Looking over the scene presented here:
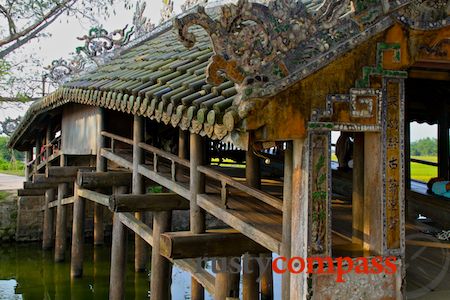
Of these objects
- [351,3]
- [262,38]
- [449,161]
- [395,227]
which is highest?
[351,3]

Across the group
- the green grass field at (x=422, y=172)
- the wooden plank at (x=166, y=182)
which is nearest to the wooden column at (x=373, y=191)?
the wooden plank at (x=166, y=182)

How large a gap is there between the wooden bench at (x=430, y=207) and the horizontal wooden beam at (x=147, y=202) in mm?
2898

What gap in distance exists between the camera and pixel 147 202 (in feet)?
20.2

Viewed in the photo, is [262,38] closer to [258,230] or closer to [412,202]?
[258,230]

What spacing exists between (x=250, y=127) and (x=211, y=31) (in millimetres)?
620

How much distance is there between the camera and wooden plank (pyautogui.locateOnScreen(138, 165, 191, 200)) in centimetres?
540

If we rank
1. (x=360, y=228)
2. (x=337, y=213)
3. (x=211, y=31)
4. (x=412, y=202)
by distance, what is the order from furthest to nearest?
(x=412, y=202) → (x=337, y=213) → (x=360, y=228) → (x=211, y=31)

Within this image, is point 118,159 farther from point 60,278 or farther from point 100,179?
point 60,278

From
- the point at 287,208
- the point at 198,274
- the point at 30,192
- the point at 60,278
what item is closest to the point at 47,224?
the point at 30,192

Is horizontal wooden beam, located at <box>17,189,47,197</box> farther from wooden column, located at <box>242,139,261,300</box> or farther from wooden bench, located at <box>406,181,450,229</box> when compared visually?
wooden bench, located at <box>406,181,450,229</box>

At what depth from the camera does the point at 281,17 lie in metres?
3.21

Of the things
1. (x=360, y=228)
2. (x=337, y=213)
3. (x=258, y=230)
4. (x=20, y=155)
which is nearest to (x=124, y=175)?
(x=337, y=213)

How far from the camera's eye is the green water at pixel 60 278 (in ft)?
34.9

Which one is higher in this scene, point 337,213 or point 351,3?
point 351,3
